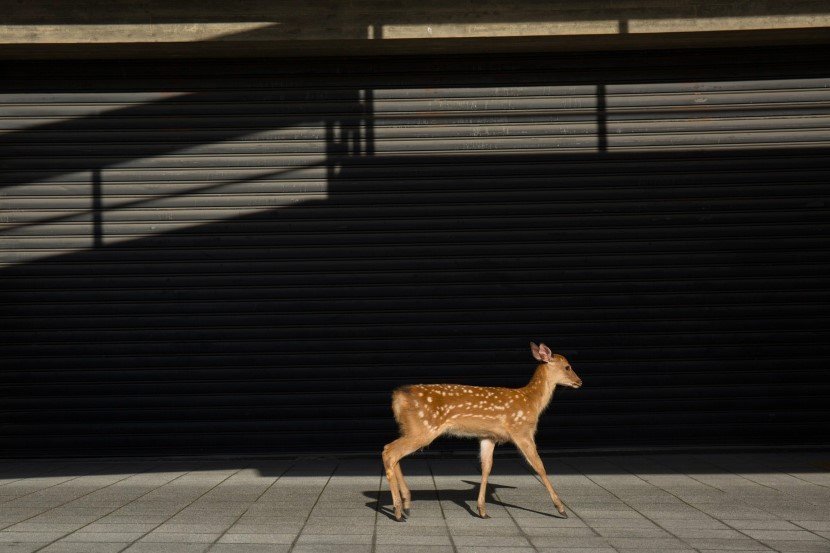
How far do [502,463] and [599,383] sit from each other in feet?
6.17

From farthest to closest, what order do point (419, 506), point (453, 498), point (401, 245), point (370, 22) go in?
point (401, 245), point (370, 22), point (453, 498), point (419, 506)

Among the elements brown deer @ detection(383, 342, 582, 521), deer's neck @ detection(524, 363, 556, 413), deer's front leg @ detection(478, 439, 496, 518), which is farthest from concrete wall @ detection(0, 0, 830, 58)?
deer's front leg @ detection(478, 439, 496, 518)

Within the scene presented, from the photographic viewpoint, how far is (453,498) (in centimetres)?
940

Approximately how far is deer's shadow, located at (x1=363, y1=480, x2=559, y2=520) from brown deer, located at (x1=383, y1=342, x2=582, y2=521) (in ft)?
0.69

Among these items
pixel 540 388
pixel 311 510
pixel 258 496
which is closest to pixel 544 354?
pixel 540 388

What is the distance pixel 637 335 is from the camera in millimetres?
12742

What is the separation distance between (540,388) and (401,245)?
438 centimetres

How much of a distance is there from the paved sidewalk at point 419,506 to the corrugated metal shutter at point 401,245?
94 centimetres

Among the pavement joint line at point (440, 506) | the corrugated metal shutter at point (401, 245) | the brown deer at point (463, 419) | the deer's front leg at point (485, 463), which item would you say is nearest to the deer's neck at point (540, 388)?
the brown deer at point (463, 419)

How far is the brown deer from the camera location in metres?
8.42

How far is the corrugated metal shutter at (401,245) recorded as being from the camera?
41.7 ft

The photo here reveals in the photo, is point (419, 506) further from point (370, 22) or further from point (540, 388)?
point (370, 22)

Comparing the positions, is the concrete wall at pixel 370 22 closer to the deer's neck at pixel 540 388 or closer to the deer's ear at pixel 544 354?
the deer's ear at pixel 544 354

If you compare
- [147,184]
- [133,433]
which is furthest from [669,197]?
[133,433]
